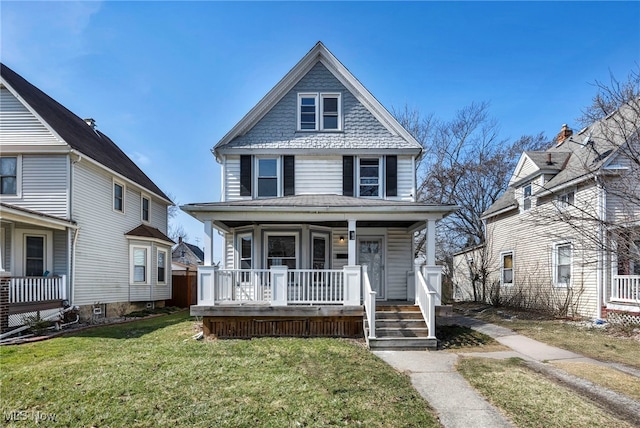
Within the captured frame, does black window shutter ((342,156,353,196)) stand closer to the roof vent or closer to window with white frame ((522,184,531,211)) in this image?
window with white frame ((522,184,531,211))

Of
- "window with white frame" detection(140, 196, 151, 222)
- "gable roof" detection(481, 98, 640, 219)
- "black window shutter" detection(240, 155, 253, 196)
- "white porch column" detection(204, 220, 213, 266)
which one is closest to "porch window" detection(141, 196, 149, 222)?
"window with white frame" detection(140, 196, 151, 222)

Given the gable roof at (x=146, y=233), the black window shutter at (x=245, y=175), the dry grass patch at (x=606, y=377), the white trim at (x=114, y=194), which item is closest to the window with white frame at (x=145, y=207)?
the gable roof at (x=146, y=233)

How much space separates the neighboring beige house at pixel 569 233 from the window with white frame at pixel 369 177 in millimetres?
4399

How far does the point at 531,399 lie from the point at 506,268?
13.6 metres

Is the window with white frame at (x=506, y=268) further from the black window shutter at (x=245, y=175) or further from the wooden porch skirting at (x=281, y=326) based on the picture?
the black window shutter at (x=245, y=175)

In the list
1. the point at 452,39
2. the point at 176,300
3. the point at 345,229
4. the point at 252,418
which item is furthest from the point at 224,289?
the point at 452,39

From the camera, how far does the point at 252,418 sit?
4.01 meters

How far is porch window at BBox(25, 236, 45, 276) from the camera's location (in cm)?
1136

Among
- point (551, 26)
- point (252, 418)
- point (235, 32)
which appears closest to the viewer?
point (252, 418)

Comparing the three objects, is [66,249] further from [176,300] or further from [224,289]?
[176,300]

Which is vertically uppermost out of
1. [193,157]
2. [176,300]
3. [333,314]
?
[193,157]

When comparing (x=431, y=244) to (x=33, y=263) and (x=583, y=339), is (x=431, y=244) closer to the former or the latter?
(x=583, y=339)

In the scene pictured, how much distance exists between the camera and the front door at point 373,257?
459 inches

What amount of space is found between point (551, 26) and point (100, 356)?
44.9 ft
